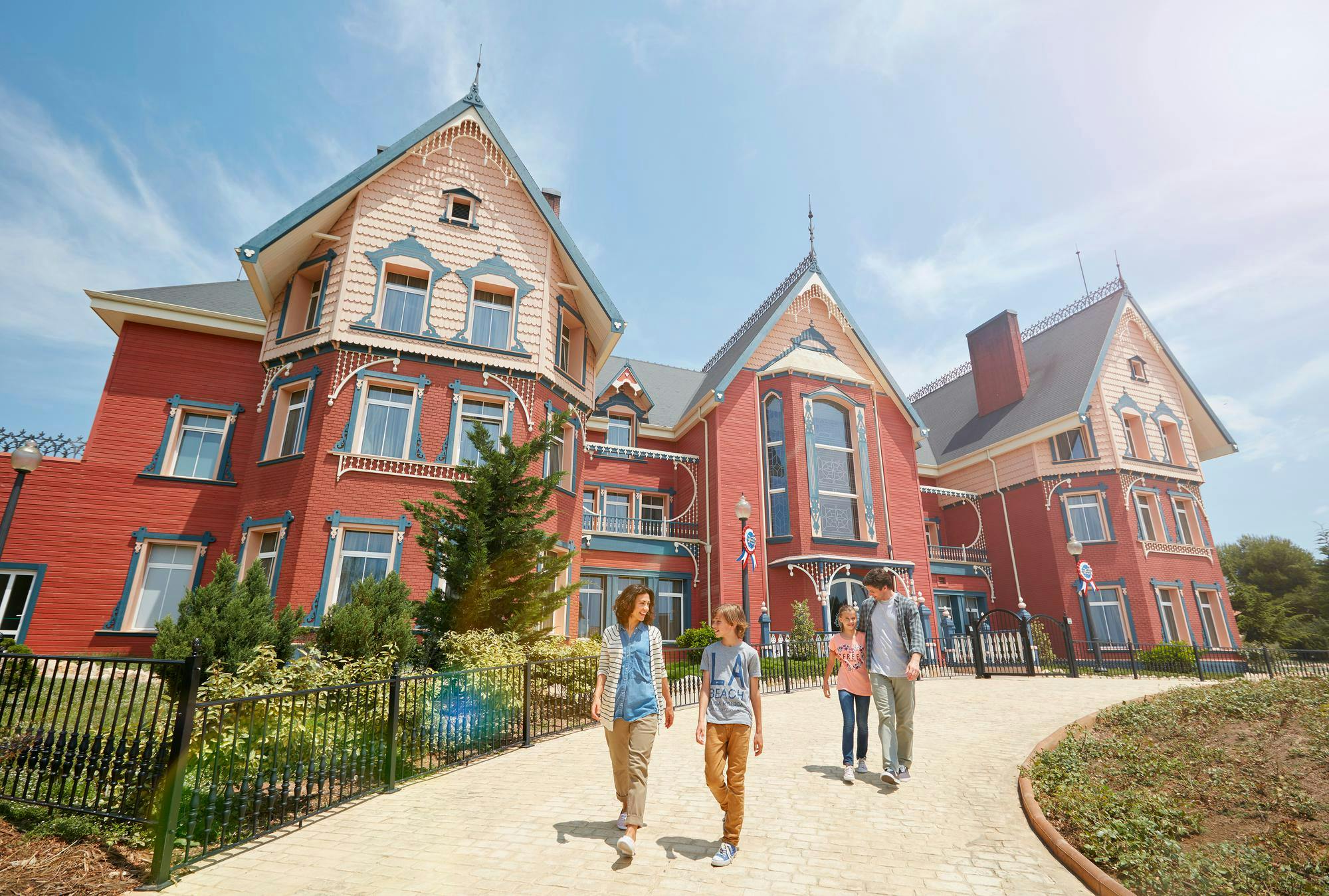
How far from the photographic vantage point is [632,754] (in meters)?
4.91

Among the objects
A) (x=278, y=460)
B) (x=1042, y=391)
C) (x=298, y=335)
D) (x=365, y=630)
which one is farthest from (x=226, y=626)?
(x=1042, y=391)

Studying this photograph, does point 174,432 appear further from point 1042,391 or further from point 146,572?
point 1042,391

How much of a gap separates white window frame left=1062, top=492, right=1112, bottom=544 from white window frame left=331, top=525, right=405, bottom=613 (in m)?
23.7

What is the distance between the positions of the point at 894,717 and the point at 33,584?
57.8 ft

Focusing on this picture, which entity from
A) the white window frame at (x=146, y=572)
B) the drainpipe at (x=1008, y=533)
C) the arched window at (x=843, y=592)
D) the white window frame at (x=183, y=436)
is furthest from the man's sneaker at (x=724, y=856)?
the drainpipe at (x=1008, y=533)

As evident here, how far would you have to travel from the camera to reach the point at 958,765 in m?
7.15

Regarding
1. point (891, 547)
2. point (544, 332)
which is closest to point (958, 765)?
point (544, 332)

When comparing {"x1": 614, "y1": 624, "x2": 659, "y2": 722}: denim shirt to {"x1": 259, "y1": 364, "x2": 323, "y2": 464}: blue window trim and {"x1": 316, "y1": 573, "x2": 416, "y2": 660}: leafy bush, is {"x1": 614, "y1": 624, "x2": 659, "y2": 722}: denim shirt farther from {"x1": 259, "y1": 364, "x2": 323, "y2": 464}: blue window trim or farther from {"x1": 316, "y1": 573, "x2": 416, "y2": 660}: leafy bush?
{"x1": 259, "y1": 364, "x2": 323, "y2": 464}: blue window trim

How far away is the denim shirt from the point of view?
4941mm

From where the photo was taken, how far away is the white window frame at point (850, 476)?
22453 mm

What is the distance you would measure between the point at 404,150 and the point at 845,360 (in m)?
16.8

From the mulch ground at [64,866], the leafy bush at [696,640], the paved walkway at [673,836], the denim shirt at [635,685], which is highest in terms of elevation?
the leafy bush at [696,640]

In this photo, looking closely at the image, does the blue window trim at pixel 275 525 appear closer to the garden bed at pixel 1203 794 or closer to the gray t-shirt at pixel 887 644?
the gray t-shirt at pixel 887 644

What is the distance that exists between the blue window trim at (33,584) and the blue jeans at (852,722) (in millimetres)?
16764
